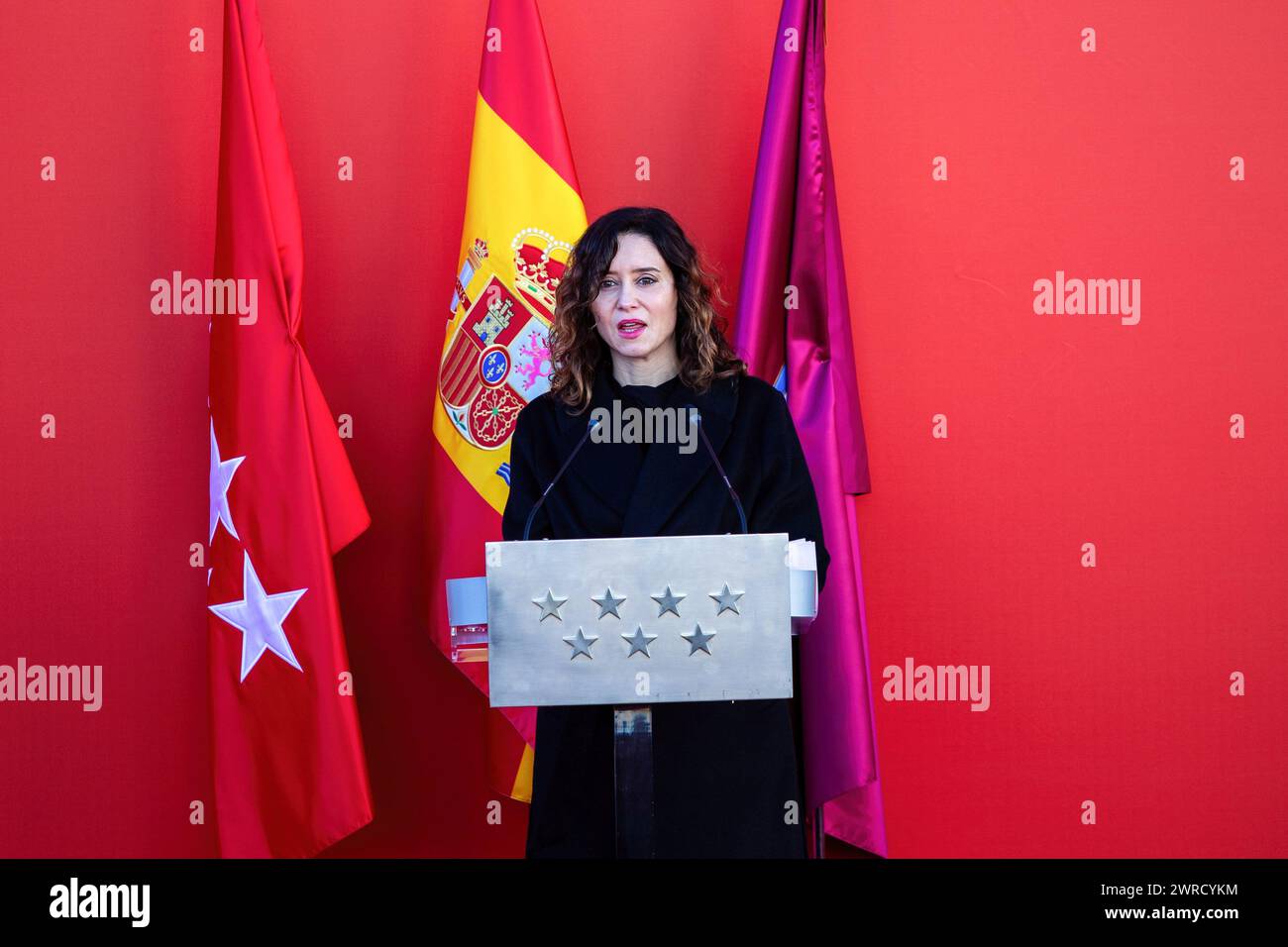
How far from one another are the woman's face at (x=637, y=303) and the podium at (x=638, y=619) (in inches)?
23.9

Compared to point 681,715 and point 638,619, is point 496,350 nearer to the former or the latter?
point 681,715

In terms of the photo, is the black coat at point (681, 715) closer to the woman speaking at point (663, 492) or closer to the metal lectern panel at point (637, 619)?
the woman speaking at point (663, 492)

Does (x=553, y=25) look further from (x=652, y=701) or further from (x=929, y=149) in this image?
(x=652, y=701)

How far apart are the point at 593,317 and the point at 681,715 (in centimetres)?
74

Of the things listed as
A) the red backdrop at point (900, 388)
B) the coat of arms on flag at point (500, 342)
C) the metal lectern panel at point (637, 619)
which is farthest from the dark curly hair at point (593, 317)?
the red backdrop at point (900, 388)

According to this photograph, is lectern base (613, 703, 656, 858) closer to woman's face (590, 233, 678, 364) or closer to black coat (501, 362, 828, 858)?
black coat (501, 362, 828, 858)

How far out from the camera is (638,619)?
137 cm

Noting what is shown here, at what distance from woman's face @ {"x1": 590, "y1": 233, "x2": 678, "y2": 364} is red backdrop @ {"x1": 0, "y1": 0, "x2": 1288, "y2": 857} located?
0.78 meters

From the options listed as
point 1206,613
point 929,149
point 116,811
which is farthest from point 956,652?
point 116,811

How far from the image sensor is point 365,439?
107 inches

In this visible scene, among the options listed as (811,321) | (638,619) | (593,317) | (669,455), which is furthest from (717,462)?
(811,321)

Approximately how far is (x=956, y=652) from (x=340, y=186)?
1.93 m

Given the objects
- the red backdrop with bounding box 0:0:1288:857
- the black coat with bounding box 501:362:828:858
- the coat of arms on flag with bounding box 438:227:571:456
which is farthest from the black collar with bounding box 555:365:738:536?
the red backdrop with bounding box 0:0:1288:857

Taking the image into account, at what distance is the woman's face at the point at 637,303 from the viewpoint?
74.6 inches
